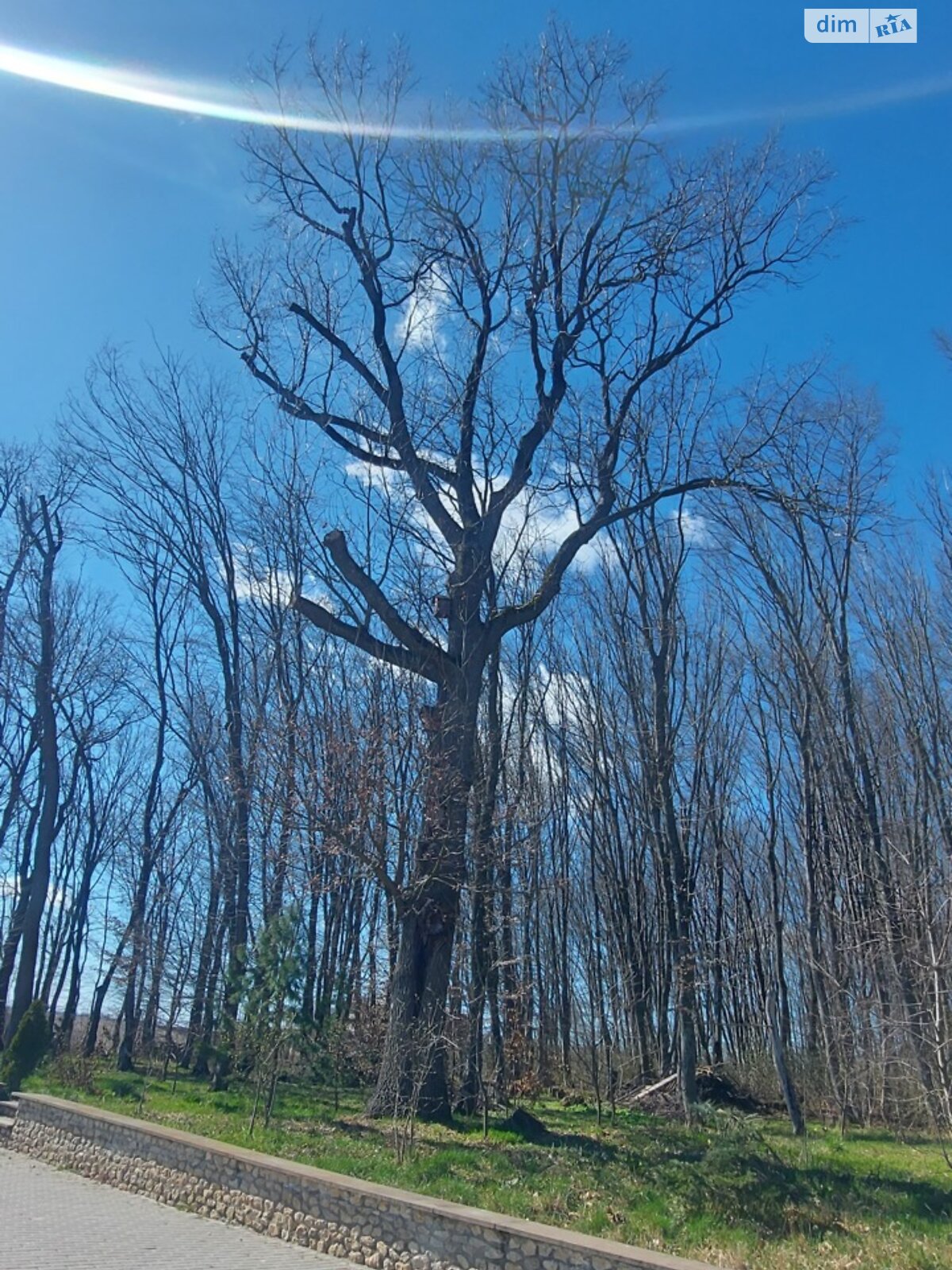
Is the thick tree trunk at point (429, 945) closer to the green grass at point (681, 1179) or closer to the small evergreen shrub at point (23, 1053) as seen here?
the green grass at point (681, 1179)

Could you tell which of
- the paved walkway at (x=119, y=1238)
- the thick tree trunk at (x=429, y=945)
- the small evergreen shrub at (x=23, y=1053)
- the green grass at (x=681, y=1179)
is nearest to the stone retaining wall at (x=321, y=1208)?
the paved walkway at (x=119, y=1238)

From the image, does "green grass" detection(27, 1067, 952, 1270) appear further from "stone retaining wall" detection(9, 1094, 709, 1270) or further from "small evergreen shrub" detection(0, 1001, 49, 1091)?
"small evergreen shrub" detection(0, 1001, 49, 1091)

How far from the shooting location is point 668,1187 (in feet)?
25.8

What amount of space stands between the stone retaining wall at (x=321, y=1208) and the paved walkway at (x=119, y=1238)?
16 cm

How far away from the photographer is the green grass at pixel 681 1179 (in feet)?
20.8

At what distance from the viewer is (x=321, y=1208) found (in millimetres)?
7945

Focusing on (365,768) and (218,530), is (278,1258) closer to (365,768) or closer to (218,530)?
(365,768)

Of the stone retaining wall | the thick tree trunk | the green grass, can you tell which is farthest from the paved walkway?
the thick tree trunk

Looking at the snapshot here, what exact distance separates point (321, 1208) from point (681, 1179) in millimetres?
2954

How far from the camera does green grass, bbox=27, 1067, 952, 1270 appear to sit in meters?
6.34

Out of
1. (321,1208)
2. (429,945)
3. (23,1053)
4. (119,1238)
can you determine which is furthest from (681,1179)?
(23,1053)

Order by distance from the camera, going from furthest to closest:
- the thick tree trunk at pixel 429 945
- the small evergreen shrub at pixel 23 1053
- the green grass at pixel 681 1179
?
the small evergreen shrub at pixel 23 1053, the thick tree trunk at pixel 429 945, the green grass at pixel 681 1179

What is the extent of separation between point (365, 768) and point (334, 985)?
6494 millimetres

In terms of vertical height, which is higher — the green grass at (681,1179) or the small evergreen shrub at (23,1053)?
the small evergreen shrub at (23,1053)
